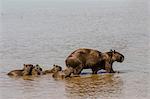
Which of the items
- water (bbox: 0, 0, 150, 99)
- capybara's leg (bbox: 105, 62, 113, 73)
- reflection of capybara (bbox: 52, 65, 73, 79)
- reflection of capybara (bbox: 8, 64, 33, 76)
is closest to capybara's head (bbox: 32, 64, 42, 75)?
reflection of capybara (bbox: 8, 64, 33, 76)

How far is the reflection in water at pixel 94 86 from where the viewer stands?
1778 centimetres

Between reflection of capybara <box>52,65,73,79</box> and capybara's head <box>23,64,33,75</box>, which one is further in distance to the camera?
capybara's head <box>23,64,33,75</box>

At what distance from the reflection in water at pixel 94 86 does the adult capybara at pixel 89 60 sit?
0.44m

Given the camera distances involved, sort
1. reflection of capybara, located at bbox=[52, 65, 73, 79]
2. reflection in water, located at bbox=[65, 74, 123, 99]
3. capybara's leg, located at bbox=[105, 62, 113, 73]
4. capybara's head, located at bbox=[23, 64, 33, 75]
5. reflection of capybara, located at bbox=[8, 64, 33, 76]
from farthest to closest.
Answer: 1. capybara's leg, located at bbox=[105, 62, 113, 73]
2. capybara's head, located at bbox=[23, 64, 33, 75]
3. reflection of capybara, located at bbox=[8, 64, 33, 76]
4. reflection of capybara, located at bbox=[52, 65, 73, 79]
5. reflection in water, located at bbox=[65, 74, 123, 99]

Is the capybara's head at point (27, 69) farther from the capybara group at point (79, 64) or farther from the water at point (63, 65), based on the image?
the water at point (63, 65)

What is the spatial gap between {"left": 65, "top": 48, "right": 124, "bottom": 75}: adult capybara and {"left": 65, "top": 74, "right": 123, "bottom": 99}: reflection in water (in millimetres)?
442

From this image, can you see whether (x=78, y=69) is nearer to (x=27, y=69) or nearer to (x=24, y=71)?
(x=27, y=69)

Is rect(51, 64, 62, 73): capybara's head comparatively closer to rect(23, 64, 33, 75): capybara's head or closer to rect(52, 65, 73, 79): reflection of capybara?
rect(52, 65, 73, 79): reflection of capybara

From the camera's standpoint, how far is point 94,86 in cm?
1933

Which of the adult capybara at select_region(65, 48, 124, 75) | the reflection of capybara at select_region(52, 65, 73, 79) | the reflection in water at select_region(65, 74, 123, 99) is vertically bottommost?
the reflection in water at select_region(65, 74, 123, 99)

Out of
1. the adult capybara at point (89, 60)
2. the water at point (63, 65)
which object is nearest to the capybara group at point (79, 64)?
the adult capybara at point (89, 60)

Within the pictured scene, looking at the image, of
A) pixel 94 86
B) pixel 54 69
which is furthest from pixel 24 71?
pixel 94 86

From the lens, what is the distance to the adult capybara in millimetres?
21156

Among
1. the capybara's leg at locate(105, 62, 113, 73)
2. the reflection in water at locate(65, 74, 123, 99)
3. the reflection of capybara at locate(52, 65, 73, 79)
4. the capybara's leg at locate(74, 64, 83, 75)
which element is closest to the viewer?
the reflection in water at locate(65, 74, 123, 99)
